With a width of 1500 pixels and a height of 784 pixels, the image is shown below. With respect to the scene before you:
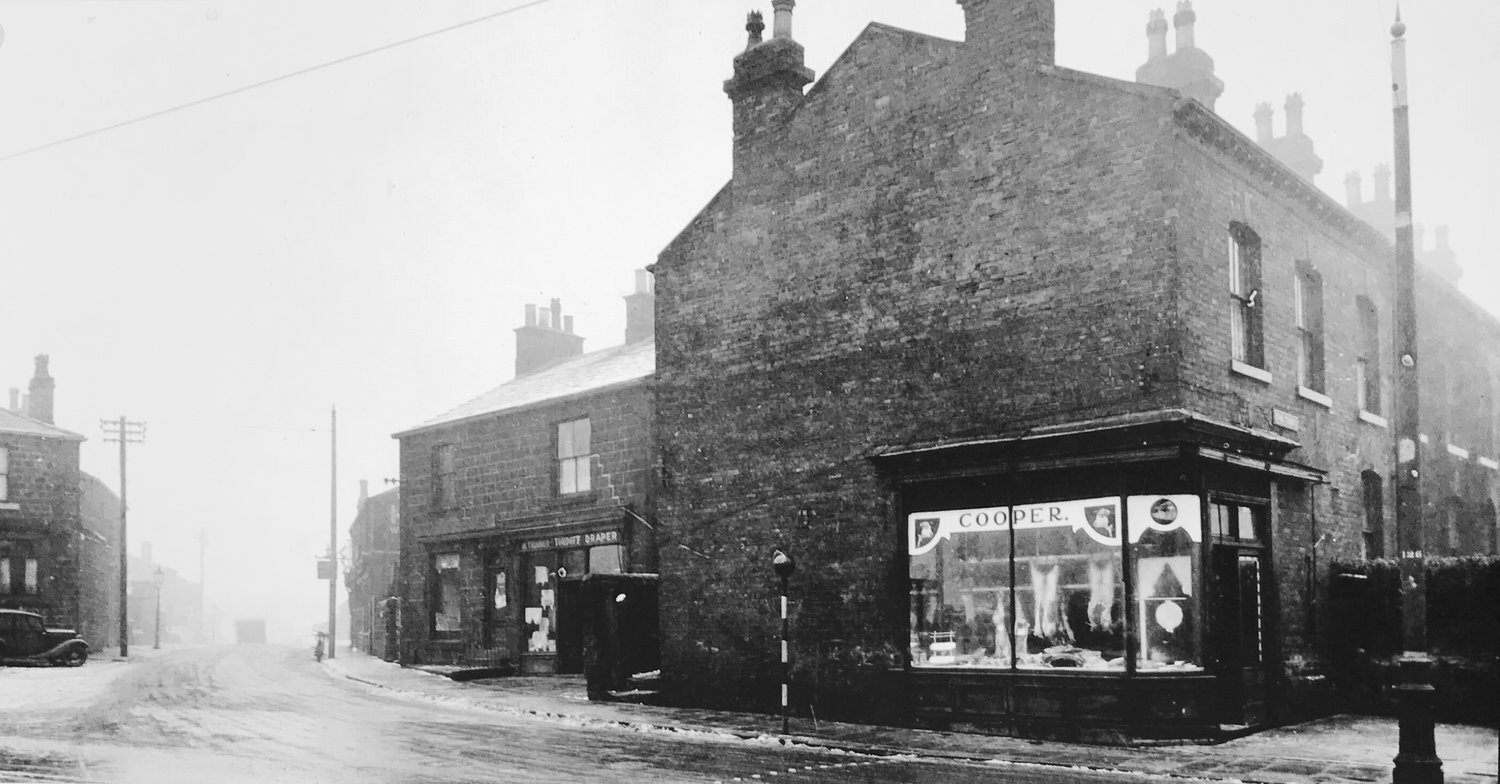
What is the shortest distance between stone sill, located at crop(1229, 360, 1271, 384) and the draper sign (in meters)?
2.10

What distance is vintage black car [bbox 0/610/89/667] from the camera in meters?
33.8

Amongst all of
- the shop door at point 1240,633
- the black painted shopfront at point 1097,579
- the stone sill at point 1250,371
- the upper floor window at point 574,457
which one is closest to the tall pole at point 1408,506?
the black painted shopfront at point 1097,579

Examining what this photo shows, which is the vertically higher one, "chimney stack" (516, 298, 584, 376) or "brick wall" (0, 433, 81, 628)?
"chimney stack" (516, 298, 584, 376)

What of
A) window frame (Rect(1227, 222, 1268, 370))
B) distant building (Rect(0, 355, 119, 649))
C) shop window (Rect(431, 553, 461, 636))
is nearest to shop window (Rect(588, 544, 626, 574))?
shop window (Rect(431, 553, 461, 636))

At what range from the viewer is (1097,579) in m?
14.6

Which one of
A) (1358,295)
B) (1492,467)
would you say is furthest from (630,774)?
(1492,467)

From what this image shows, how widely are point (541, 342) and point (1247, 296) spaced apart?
23058 millimetres

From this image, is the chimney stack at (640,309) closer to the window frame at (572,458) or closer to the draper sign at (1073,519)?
the window frame at (572,458)

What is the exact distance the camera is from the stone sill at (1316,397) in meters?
16.8

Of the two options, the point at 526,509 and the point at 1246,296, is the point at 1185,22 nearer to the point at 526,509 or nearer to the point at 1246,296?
the point at 1246,296

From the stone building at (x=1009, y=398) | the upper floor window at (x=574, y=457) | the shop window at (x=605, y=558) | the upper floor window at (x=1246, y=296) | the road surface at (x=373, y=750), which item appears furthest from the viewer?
the upper floor window at (x=574, y=457)

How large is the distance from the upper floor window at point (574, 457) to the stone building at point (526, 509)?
0.10 ft

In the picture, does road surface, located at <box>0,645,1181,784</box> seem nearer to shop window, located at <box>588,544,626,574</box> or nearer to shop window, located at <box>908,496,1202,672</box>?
shop window, located at <box>908,496,1202,672</box>

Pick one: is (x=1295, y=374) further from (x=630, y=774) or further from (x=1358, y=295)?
(x=630, y=774)
